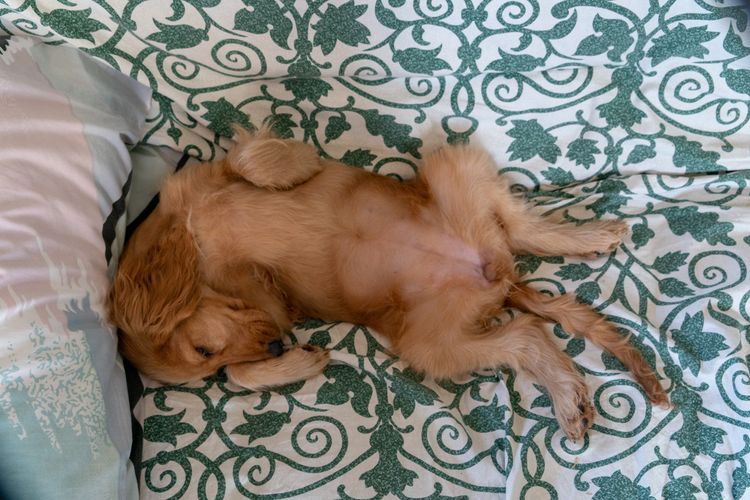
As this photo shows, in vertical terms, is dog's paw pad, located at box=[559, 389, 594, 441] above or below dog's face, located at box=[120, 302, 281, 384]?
above

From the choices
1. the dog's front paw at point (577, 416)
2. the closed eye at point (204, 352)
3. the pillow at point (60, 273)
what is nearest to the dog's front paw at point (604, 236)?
the dog's front paw at point (577, 416)

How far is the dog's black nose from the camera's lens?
6.95 feet

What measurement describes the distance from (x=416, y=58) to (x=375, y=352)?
1.02 m

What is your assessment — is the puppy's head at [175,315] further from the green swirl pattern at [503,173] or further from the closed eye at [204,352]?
the green swirl pattern at [503,173]

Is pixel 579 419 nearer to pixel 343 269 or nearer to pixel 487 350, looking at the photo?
pixel 487 350

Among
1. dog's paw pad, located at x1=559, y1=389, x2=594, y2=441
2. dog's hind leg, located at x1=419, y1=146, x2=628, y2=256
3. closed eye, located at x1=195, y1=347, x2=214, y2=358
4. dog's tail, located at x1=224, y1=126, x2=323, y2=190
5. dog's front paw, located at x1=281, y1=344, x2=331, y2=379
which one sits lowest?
closed eye, located at x1=195, y1=347, x2=214, y2=358

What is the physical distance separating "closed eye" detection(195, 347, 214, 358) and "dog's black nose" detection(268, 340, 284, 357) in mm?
194

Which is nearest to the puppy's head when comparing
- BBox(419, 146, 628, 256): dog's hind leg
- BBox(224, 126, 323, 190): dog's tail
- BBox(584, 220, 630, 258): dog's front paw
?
BBox(224, 126, 323, 190): dog's tail

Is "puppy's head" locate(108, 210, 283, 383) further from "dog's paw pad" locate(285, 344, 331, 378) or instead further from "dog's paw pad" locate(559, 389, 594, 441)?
"dog's paw pad" locate(559, 389, 594, 441)

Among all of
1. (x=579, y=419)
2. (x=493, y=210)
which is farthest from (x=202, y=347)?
(x=579, y=419)

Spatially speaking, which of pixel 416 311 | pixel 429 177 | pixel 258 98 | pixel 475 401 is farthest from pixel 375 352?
pixel 258 98

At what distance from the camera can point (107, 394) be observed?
1861mm

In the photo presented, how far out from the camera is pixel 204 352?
6.92 feet

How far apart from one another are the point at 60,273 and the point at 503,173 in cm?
154
